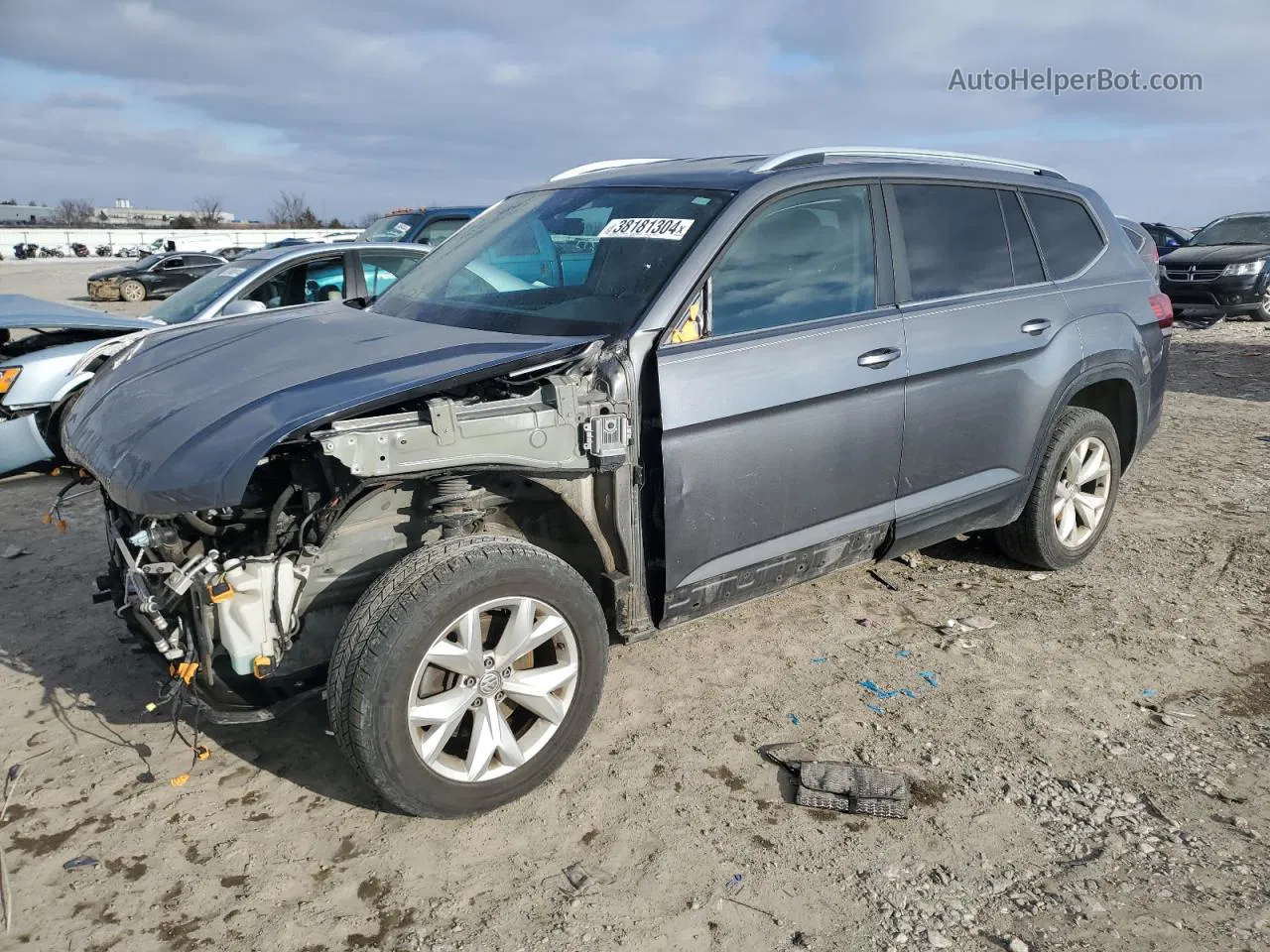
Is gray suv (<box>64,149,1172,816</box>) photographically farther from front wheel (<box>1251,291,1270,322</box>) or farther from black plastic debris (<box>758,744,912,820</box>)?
front wheel (<box>1251,291,1270,322</box>)

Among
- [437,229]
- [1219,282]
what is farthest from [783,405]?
[1219,282]

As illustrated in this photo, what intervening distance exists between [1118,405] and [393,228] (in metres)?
9.68

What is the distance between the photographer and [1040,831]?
9.19ft

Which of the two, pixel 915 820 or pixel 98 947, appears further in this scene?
pixel 915 820

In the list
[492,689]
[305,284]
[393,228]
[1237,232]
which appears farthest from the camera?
[1237,232]

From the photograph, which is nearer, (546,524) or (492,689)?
→ (492,689)

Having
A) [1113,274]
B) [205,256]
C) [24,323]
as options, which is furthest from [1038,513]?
[205,256]

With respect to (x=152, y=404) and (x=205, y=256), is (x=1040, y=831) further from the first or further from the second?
(x=205, y=256)

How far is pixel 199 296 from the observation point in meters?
7.75

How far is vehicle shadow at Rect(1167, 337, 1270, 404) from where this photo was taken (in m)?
9.54

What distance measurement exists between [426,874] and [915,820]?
145cm

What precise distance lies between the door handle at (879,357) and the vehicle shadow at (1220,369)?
19.4 ft

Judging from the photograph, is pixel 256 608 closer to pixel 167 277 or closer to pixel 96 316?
pixel 96 316

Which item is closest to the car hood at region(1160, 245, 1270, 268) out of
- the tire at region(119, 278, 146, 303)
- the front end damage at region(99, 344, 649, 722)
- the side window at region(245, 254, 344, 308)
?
the side window at region(245, 254, 344, 308)
